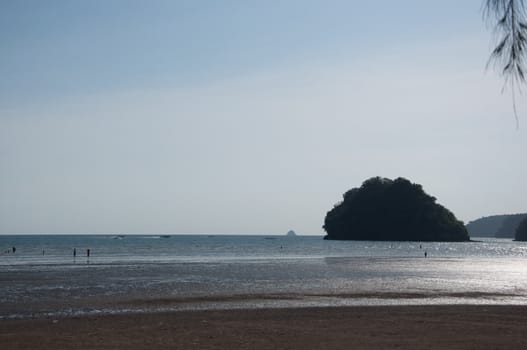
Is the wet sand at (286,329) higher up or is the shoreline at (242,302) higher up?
the wet sand at (286,329)

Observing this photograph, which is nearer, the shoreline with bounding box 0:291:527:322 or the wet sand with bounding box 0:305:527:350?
the wet sand with bounding box 0:305:527:350

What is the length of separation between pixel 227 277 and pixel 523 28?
41.7 m

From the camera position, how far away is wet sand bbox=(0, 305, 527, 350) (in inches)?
672

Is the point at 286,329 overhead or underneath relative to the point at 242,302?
overhead

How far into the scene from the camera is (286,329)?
2014cm

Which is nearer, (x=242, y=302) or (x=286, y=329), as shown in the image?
(x=286, y=329)

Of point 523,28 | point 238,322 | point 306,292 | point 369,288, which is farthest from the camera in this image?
point 369,288

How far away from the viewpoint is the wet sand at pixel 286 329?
56.0 ft

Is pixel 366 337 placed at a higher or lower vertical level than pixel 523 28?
lower

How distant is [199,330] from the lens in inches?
793

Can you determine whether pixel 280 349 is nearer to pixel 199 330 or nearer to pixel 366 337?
pixel 366 337

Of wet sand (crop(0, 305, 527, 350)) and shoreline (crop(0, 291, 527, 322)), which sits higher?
wet sand (crop(0, 305, 527, 350))

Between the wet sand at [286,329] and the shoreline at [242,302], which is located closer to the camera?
the wet sand at [286,329]

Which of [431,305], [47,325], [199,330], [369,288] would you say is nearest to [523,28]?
[199,330]
